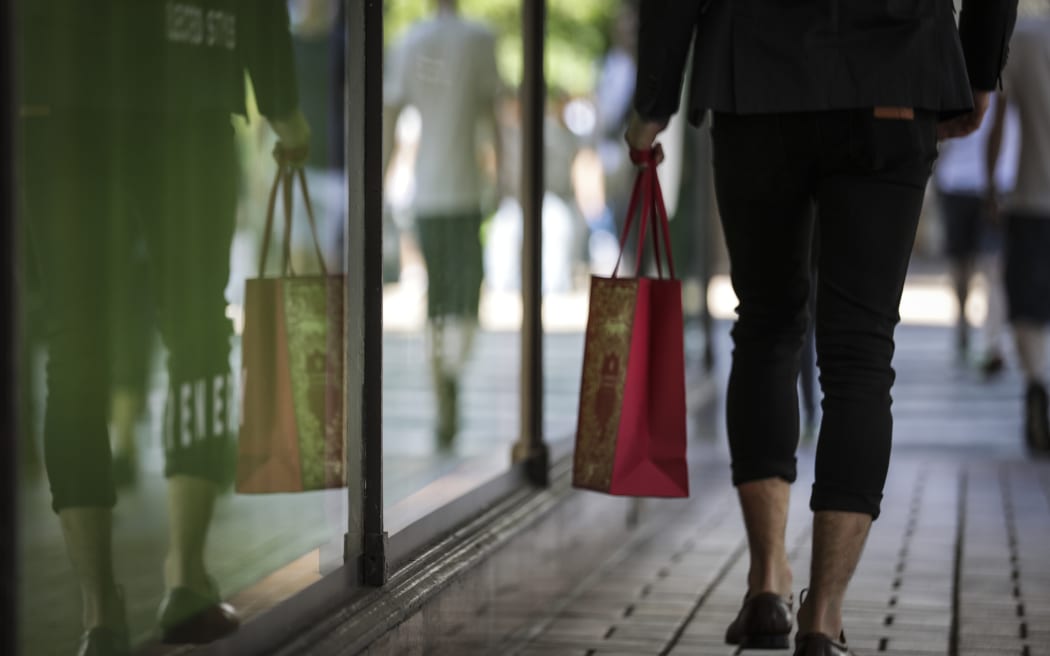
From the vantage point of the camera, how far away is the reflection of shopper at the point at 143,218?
251 centimetres

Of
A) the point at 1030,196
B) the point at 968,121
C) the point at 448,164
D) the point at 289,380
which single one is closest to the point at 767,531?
the point at 968,121

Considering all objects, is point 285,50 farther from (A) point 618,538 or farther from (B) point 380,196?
(A) point 618,538

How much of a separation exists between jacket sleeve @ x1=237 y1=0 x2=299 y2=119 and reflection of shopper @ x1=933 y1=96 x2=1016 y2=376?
8037 millimetres

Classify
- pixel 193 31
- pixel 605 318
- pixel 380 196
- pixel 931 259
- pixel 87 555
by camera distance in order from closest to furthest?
pixel 87 555 < pixel 193 31 < pixel 380 196 < pixel 605 318 < pixel 931 259

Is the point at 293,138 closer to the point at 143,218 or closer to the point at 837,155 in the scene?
the point at 143,218

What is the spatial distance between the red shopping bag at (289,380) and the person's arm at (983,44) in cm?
130

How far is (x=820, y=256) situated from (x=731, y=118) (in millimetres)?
325

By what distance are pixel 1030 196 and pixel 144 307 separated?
5.50 m

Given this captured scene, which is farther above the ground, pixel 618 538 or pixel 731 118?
pixel 731 118

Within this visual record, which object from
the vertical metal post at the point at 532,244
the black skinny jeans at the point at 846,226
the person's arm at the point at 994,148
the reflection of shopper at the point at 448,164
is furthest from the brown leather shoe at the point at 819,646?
the person's arm at the point at 994,148

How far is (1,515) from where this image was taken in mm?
1934

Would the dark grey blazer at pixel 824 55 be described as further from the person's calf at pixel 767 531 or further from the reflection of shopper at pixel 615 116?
the reflection of shopper at pixel 615 116

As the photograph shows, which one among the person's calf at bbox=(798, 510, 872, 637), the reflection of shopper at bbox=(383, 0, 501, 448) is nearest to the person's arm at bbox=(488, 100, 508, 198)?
the reflection of shopper at bbox=(383, 0, 501, 448)

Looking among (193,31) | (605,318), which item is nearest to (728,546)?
(605,318)
